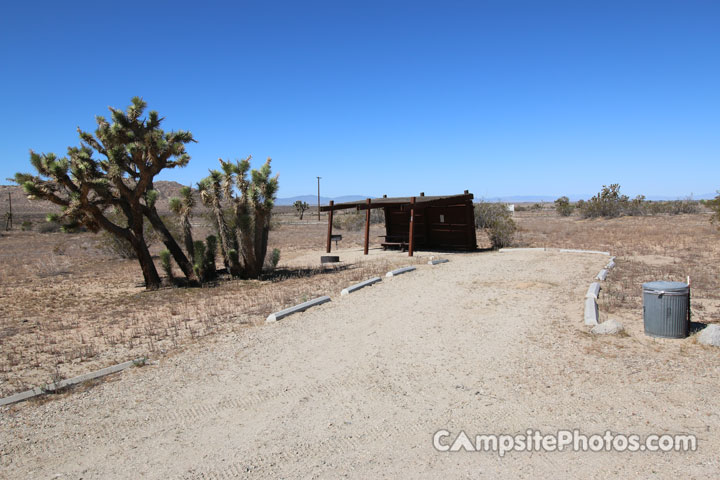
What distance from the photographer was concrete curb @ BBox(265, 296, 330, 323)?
850 centimetres

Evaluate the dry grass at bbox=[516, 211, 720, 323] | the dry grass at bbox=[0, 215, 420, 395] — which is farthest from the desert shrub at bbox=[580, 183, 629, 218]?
the dry grass at bbox=[0, 215, 420, 395]

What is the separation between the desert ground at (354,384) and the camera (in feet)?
12.9

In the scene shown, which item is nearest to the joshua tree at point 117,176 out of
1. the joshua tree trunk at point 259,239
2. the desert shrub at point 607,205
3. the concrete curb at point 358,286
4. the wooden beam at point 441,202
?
the joshua tree trunk at point 259,239

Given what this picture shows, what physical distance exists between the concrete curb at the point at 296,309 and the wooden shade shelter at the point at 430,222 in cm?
823

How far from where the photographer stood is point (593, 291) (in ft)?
30.8

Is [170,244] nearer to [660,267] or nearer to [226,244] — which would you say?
[226,244]

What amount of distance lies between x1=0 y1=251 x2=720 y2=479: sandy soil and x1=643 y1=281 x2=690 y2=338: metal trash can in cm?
25

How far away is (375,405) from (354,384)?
64 centimetres

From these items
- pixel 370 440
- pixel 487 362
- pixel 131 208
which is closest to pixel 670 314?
pixel 487 362

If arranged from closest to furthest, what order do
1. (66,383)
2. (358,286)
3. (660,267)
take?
(66,383), (358,286), (660,267)

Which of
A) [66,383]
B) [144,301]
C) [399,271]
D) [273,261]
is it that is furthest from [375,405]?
[273,261]

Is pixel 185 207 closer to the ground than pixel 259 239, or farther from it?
farther from it

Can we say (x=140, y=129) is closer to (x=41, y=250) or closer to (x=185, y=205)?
(x=185, y=205)

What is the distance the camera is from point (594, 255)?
51.4 ft
